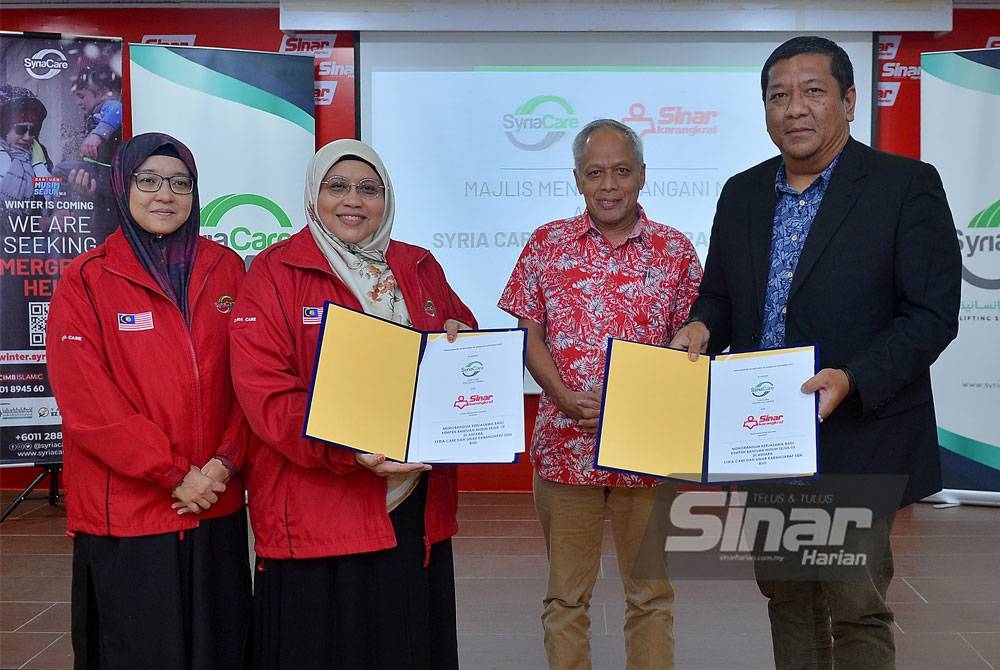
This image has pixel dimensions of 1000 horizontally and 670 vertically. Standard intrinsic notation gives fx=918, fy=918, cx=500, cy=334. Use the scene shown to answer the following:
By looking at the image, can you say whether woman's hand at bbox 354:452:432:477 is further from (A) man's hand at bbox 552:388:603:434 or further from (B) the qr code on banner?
(B) the qr code on banner

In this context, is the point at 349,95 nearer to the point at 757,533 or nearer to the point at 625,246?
the point at 625,246

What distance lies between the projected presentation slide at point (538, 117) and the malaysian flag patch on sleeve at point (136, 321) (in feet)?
11.3

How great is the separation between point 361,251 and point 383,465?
0.54m

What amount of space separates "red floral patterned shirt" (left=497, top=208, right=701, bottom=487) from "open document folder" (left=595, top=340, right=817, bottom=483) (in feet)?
1.25

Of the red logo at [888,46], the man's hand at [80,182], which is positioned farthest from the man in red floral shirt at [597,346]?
the red logo at [888,46]

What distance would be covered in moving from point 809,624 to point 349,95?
14.3 ft

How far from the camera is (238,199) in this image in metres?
5.34

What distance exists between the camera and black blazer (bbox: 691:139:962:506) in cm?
197

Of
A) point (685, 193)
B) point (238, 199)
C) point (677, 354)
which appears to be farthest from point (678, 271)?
point (238, 199)

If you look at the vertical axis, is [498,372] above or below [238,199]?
below

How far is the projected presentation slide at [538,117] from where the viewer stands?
216 inches

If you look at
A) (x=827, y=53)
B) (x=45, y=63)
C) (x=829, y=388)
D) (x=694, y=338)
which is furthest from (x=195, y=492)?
(x=45, y=63)

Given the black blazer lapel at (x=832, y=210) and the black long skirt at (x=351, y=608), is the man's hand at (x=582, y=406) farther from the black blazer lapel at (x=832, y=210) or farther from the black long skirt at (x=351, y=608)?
the black blazer lapel at (x=832, y=210)

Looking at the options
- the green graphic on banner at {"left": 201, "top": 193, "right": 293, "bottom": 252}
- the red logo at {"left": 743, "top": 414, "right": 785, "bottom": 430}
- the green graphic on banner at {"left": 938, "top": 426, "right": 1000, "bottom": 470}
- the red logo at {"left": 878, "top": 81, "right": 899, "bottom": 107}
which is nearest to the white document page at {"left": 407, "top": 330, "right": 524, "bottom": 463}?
the red logo at {"left": 743, "top": 414, "right": 785, "bottom": 430}
